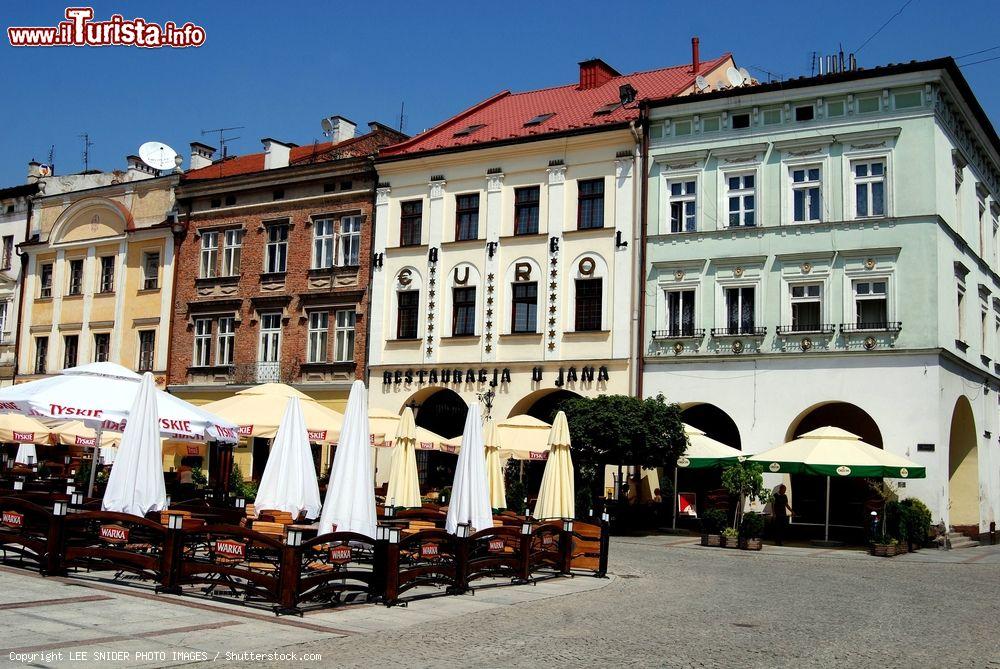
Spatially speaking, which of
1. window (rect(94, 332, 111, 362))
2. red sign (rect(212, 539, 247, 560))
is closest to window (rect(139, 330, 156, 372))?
window (rect(94, 332, 111, 362))

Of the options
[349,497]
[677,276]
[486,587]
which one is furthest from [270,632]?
[677,276]

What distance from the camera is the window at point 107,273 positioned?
1634 inches

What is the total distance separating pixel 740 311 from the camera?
29312 mm

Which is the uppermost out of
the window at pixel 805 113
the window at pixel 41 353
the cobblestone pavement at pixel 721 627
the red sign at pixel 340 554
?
the window at pixel 805 113

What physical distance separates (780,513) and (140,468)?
657 inches

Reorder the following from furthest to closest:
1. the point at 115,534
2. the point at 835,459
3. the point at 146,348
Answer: the point at 146,348 → the point at 835,459 → the point at 115,534

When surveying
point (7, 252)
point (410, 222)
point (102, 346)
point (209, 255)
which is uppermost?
point (7, 252)

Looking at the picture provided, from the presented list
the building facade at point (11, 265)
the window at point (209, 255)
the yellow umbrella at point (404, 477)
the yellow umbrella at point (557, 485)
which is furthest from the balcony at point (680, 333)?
the building facade at point (11, 265)

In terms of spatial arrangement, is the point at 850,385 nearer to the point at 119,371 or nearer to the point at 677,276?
the point at 677,276

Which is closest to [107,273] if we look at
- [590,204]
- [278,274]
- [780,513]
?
[278,274]

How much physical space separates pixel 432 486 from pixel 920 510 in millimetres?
14770

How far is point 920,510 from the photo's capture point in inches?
1003

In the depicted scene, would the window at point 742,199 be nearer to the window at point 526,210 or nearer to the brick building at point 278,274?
the window at point 526,210

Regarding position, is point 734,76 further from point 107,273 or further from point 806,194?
point 107,273
